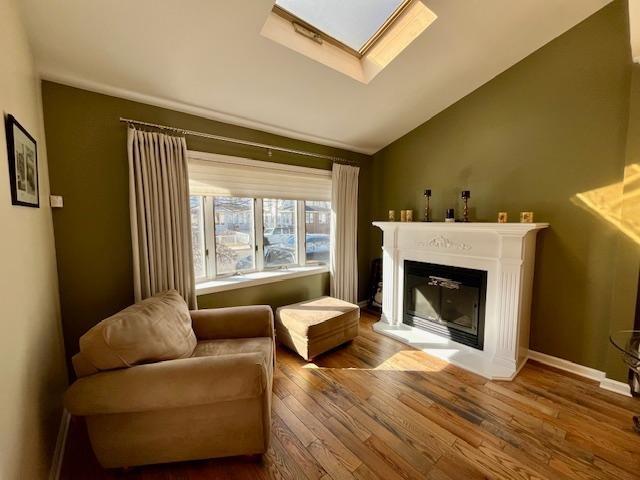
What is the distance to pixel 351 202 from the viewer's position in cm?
362

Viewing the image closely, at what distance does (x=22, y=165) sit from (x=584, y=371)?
4.12m

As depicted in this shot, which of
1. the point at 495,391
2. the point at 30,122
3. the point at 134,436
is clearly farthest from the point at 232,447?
the point at 30,122

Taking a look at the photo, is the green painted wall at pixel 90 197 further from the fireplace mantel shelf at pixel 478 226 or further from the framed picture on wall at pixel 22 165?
the fireplace mantel shelf at pixel 478 226

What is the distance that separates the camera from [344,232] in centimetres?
354

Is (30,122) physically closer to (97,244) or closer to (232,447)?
(97,244)

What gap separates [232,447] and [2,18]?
2.27m

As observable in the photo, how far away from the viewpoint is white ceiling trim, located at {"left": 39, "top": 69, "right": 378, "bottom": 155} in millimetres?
1839

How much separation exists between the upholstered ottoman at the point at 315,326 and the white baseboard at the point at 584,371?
1737 millimetres

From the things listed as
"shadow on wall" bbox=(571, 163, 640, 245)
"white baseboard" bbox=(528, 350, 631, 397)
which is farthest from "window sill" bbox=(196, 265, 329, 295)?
"shadow on wall" bbox=(571, 163, 640, 245)

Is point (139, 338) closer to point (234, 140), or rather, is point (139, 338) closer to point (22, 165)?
point (22, 165)

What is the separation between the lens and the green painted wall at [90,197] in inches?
74.1

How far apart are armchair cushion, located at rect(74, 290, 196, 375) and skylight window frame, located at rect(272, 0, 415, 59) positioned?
2.16m

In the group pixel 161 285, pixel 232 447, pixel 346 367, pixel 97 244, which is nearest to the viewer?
pixel 232 447

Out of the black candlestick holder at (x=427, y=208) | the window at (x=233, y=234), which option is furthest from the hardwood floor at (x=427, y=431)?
the black candlestick holder at (x=427, y=208)
